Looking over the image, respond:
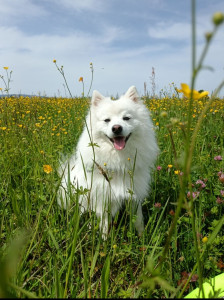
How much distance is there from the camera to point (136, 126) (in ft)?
8.56

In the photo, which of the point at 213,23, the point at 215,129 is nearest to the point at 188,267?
the point at 213,23

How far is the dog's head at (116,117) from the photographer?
246 centimetres

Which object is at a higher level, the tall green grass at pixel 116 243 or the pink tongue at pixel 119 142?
the pink tongue at pixel 119 142

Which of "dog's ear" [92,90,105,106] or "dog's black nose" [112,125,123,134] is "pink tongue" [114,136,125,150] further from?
"dog's ear" [92,90,105,106]

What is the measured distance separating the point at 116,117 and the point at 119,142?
286mm

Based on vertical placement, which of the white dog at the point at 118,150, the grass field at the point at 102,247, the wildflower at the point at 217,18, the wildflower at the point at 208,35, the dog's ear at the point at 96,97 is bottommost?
the grass field at the point at 102,247

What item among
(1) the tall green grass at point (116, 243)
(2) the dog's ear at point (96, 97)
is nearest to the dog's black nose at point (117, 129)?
(2) the dog's ear at point (96, 97)

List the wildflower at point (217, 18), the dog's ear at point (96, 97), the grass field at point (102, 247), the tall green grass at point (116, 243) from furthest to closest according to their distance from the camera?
1. the dog's ear at point (96, 97)
2. the grass field at point (102, 247)
3. the tall green grass at point (116, 243)
4. the wildflower at point (217, 18)

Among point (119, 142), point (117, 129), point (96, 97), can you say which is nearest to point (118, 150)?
point (119, 142)

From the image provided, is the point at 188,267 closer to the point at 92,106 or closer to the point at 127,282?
the point at 127,282

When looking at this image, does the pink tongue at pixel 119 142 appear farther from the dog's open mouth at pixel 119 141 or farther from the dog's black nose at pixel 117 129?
the dog's black nose at pixel 117 129

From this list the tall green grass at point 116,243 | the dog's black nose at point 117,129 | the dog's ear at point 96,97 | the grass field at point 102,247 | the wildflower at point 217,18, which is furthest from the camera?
the dog's ear at point 96,97

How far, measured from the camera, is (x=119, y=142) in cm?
251

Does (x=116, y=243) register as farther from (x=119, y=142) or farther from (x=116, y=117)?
(x=116, y=117)
